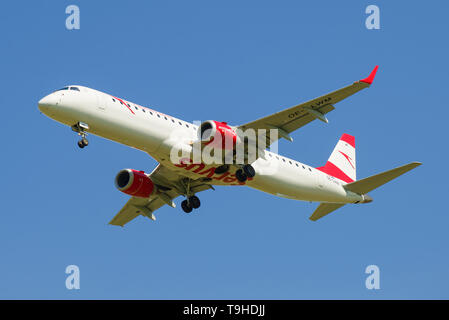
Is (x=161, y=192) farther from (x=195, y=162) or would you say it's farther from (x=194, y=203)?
(x=195, y=162)

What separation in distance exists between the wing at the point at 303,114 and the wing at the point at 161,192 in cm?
633

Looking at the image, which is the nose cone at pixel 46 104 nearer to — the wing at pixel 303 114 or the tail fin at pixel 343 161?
the wing at pixel 303 114

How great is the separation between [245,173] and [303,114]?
15.8 ft

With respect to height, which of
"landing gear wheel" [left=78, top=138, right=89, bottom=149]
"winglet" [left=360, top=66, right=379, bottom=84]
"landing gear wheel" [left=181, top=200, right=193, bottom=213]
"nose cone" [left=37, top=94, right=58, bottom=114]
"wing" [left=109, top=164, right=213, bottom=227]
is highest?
"winglet" [left=360, top=66, right=379, bottom=84]

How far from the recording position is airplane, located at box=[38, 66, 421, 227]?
37656 millimetres

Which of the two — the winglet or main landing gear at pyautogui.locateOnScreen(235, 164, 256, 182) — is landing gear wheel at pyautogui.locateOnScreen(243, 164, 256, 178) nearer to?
main landing gear at pyautogui.locateOnScreen(235, 164, 256, 182)

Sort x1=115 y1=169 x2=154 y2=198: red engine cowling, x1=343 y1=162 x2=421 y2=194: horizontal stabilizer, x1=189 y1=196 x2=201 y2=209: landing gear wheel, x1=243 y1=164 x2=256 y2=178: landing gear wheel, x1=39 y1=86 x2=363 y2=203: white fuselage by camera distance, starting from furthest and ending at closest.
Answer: x1=189 y1=196 x2=201 y2=209: landing gear wheel → x1=115 y1=169 x2=154 y2=198: red engine cowling → x1=343 y1=162 x2=421 y2=194: horizontal stabilizer → x1=243 y1=164 x2=256 y2=178: landing gear wheel → x1=39 y1=86 x2=363 y2=203: white fuselage

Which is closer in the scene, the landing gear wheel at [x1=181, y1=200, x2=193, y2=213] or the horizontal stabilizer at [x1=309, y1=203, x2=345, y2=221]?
the landing gear wheel at [x1=181, y1=200, x2=193, y2=213]

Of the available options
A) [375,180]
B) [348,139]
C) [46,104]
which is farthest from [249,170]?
[348,139]

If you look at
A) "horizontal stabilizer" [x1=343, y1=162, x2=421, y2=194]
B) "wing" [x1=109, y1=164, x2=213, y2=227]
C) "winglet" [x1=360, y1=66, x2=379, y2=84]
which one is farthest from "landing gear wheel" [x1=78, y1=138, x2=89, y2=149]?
"horizontal stabilizer" [x1=343, y1=162, x2=421, y2=194]

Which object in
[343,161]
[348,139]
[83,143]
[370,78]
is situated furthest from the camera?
[348,139]

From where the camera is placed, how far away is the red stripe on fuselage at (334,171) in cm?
4744

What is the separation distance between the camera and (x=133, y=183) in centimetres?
4362

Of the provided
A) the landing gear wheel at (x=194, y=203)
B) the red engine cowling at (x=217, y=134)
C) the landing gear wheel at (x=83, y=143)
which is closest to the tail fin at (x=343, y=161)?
the landing gear wheel at (x=194, y=203)
